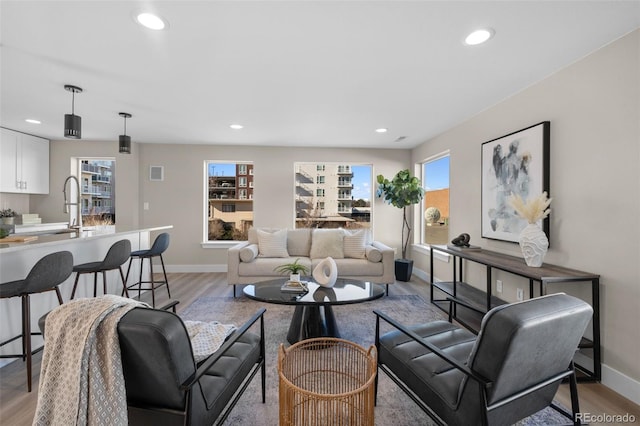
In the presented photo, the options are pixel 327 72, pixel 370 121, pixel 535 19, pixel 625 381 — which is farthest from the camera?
pixel 370 121

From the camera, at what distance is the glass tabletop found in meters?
2.39

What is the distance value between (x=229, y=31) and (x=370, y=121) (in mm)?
2301

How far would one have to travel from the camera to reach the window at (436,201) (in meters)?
4.56

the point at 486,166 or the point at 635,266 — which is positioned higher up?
the point at 486,166

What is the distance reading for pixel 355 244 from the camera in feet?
14.4

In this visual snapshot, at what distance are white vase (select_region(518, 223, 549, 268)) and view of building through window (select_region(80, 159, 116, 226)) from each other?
5.93 m

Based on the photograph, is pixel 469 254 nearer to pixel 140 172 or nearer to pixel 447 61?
pixel 447 61

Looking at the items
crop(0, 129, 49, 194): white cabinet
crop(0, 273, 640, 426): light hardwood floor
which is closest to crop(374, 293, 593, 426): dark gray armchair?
crop(0, 273, 640, 426): light hardwood floor

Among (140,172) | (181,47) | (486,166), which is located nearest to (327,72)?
(181,47)

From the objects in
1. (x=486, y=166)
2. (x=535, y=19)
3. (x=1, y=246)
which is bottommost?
(x=1, y=246)

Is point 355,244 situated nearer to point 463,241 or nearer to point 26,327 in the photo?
point 463,241

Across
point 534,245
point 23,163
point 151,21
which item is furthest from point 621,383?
point 23,163

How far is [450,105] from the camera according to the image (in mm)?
3232

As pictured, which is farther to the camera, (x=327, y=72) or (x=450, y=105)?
(x=450, y=105)
